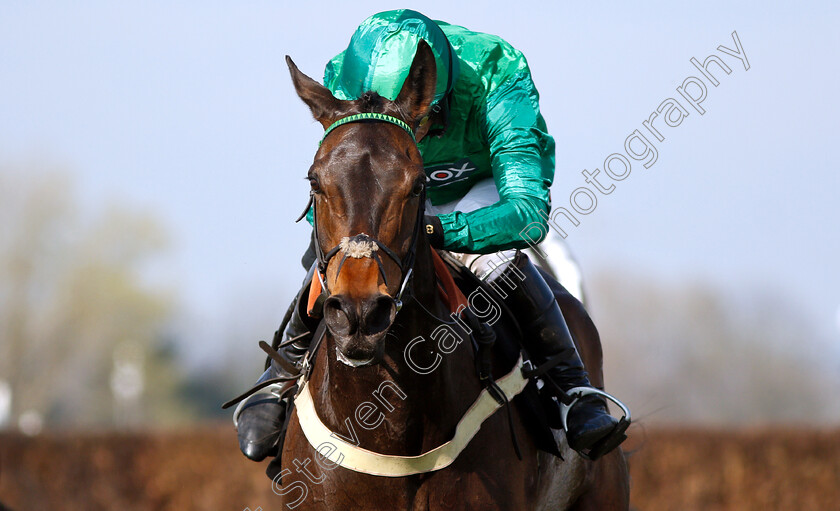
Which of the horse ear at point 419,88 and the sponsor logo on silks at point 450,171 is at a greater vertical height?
the horse ear at point 419,88

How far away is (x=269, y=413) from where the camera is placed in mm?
4574

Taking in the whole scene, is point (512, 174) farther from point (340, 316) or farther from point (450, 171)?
point (340, 316)

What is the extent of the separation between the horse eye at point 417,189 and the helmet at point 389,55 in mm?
513

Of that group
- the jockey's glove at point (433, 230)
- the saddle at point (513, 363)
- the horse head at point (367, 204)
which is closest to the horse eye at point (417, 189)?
the horse head at point (367, 204)

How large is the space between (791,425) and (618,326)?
4022cm

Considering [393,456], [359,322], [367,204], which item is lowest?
[393,456]

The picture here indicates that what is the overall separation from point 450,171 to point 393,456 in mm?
1683

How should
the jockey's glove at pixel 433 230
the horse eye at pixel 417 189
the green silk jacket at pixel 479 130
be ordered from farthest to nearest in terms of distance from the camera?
the green silk jacket at pixel 479 130 → the jockey's glove at pixel 433 230 → the horse eye at pixel 417 189

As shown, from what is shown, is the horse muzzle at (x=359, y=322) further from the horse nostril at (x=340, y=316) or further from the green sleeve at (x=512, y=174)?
the green sleeve at (x=512, y=174)

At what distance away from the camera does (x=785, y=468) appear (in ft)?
42.5

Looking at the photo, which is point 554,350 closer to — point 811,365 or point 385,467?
point 385,467

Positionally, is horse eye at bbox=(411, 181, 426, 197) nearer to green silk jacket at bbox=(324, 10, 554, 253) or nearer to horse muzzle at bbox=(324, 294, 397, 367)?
green silk jacket at bbox=(324, 10, 554, 253)

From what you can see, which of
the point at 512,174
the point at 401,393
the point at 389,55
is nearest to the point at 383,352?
the point at 401,393

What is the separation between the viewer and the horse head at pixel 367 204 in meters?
3.13
